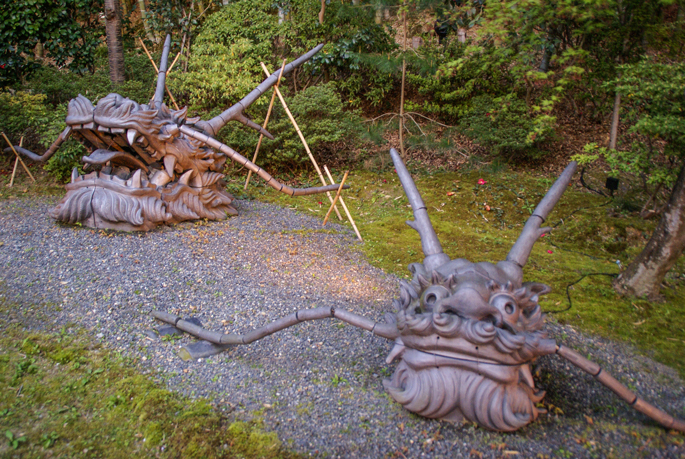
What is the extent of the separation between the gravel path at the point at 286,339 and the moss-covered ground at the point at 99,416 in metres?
Result: 0.17

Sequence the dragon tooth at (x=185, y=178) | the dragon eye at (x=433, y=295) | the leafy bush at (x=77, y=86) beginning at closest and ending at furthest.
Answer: the dragon eye at (x=433, y=295)
the dragon tooth at (x=185, y=178)
the leafy bush at (x=77, y=86)

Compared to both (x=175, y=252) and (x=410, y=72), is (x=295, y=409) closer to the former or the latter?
(x=175, y=252)

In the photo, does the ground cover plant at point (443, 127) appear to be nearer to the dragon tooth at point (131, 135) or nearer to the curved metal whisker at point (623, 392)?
the curved metal whisker at point (623, 392)

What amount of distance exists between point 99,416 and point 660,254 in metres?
4.59

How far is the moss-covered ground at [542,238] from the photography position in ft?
12.6

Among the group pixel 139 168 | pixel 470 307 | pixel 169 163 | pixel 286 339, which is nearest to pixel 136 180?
pixel 139 168

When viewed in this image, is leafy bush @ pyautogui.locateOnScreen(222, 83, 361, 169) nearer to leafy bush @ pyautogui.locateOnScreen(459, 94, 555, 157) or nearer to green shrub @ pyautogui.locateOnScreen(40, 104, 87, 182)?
leafy bush @ pyautogui.locateOnScreen(459, 94, 555, 157)

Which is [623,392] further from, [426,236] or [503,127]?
[503,127]

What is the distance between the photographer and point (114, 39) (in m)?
7.93

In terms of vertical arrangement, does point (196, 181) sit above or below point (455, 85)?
below

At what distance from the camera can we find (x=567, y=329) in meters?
3.67

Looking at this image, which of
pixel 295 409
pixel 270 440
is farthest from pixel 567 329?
pixel 270 440

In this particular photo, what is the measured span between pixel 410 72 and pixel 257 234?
5626mm

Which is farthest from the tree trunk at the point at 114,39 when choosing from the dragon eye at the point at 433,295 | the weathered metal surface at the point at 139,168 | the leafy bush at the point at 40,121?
the dragon eye at the point at 433,295
